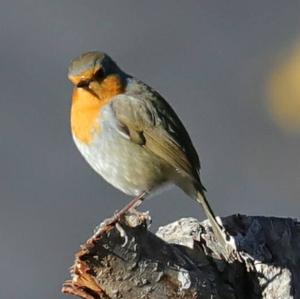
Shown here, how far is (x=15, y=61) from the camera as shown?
8562 millimetres

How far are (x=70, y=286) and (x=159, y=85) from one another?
483cm

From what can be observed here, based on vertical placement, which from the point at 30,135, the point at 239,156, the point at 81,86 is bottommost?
the point at 239,156

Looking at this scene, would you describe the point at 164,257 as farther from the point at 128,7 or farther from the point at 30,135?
the point at 128,7

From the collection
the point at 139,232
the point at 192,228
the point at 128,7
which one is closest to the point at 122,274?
the point at 139,232

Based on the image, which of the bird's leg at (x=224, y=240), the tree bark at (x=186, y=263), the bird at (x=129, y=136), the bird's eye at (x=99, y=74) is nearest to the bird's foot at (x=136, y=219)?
the tree bark at (x=186, y=263)

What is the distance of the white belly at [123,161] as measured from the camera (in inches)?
175

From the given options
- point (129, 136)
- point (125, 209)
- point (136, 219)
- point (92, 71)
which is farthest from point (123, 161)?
point (136, 219)

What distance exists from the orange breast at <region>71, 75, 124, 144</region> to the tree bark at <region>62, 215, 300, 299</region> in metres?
0.66

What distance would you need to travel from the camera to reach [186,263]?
3641 millimetres

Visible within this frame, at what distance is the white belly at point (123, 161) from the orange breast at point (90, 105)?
0.09ft

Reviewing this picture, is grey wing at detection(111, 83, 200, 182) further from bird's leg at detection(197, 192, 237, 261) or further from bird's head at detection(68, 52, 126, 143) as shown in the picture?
bird's leg at detection(197, 192, 237, 261)

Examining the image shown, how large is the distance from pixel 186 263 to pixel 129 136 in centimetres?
94

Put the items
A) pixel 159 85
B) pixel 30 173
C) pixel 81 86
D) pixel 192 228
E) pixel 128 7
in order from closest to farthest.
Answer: pixel 192 228
pixel 81 86
pixel 30 173
pixel 159 85
pixel 128 7

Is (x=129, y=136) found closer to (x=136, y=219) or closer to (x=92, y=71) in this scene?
(x=92, y=71)
